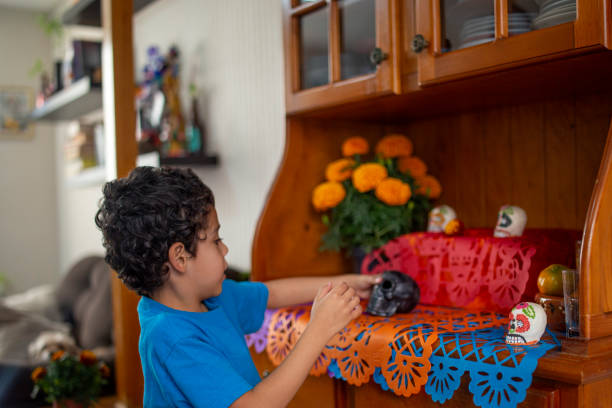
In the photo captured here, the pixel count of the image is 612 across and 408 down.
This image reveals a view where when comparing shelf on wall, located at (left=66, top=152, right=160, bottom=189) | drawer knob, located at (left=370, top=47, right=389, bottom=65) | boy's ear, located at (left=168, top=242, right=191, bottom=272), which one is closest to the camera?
boy's ear, located at (left=168, top=242, right=191, bottom=272)

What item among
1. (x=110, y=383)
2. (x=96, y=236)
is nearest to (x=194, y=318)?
(x=110, y=383)

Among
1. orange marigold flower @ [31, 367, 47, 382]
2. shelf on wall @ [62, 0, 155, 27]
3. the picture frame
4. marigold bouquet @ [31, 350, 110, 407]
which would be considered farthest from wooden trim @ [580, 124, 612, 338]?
the picture frame

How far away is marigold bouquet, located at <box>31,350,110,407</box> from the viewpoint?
197 cm

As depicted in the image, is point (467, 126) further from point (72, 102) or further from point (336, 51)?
point (72, 102)

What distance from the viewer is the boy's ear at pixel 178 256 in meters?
1.06

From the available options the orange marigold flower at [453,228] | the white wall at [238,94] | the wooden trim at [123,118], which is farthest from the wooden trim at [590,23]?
the wooden trim at [123,118]

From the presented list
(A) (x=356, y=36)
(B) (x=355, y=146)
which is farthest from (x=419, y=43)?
(B) (x=355, y=146)

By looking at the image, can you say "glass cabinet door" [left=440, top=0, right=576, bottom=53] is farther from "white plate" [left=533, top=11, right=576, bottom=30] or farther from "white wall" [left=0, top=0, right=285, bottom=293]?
"white wall" [left=0, top=0, right=285, bottom=293]

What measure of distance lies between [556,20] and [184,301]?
0.83 metres

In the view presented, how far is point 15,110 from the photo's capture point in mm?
4672

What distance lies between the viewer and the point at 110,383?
2.56m

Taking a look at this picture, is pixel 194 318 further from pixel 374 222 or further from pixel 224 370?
pixel 374 222

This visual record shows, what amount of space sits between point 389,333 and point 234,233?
1.49m

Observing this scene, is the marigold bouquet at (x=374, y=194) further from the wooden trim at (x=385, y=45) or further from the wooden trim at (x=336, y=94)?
the wooden trim at (x=385, y=45)
